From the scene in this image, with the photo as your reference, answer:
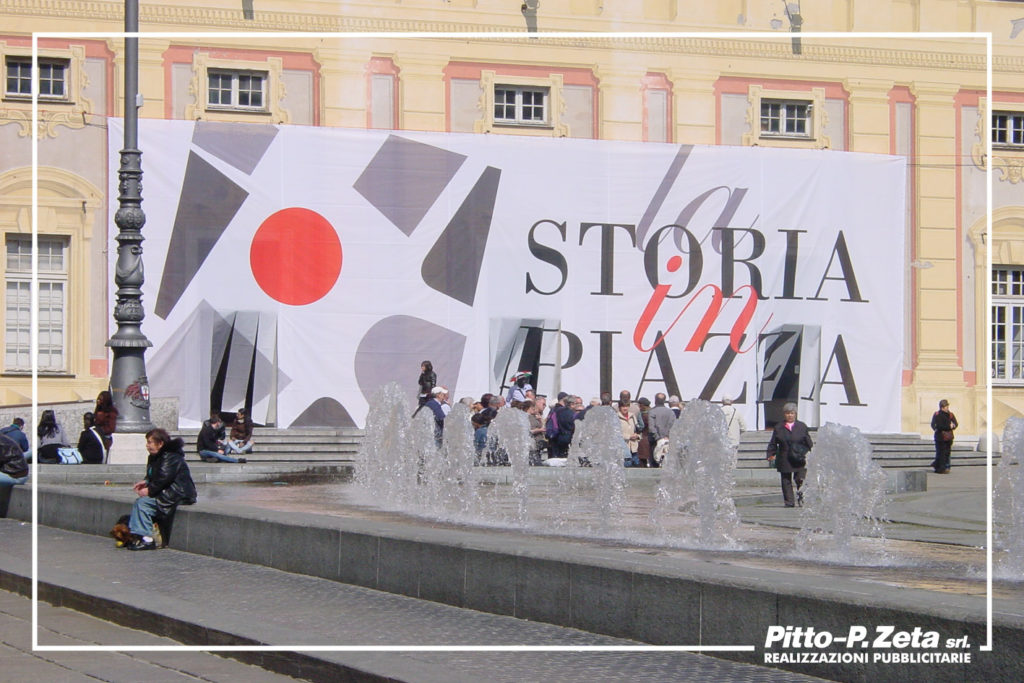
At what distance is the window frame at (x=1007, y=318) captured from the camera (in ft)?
111

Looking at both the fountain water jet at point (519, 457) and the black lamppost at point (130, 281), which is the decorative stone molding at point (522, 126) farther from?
the black lamppost at point (130, 281)

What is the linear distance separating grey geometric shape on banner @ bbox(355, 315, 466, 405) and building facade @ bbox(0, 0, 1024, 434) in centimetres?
433

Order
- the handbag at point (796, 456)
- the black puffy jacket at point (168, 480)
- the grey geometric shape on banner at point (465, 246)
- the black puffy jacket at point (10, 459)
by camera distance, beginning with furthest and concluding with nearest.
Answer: the grey geometric shape on banner at point (465, 246) → the handbag at point (796, 456) → the black puffy jacket at point (10, 459) → the black puffy jacket at point (168, 480)

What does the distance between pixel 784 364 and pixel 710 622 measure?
24.0 metres

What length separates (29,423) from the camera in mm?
25750

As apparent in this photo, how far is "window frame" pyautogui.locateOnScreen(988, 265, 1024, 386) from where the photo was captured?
111ft

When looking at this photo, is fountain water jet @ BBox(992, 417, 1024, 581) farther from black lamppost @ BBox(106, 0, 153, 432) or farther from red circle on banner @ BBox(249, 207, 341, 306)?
red circle on banner @ BBox(249, 207, 341, 306)

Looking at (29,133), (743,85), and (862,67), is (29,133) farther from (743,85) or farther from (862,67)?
(862,67)

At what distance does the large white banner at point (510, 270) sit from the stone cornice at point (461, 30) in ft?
8.65

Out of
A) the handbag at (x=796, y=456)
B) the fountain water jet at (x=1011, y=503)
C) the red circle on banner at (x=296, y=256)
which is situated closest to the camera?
the fountain water jet at (x=1011, y=503)

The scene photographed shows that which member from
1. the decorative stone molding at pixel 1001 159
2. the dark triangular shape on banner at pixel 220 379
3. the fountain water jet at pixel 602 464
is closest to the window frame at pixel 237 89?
the dark triangular shape on banner at pixel 220 379

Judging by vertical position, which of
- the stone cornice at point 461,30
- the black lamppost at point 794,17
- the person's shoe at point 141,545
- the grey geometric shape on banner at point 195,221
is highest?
the black lamppost at point 794,17

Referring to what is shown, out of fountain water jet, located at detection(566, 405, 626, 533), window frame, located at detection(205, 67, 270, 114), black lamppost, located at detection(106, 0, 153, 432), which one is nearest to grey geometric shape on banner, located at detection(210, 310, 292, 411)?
window frame, located at detection(205, 67, 270, 114)

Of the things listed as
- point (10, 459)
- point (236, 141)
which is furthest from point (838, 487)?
point (236, 141)
